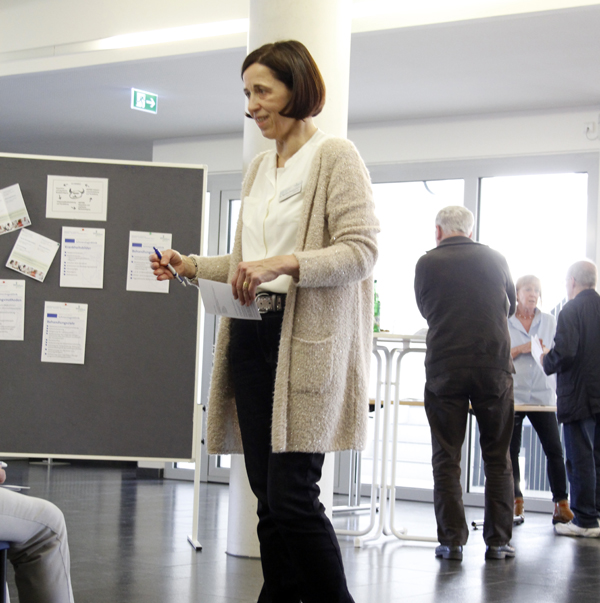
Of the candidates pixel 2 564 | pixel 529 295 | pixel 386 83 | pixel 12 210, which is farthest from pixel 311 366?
pixel 386 83

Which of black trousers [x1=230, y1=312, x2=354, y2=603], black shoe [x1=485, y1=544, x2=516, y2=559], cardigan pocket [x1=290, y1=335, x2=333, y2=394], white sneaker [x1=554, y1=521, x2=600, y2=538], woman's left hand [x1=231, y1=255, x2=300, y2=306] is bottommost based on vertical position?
white sneaker [x1=554, y1=521, x2=600, y2=538]

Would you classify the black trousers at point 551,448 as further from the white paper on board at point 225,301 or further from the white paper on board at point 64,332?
the white paper on board at point 225,301

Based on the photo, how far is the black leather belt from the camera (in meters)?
1.73

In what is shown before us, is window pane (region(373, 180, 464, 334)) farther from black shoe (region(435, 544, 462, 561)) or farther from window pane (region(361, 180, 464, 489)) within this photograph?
black shoe (region(435, 544, 462, 561))

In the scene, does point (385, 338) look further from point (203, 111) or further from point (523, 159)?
point (203, 111)

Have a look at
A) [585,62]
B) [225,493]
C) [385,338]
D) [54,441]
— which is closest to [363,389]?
[54,441]

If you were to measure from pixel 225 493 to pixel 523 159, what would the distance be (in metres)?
3.13

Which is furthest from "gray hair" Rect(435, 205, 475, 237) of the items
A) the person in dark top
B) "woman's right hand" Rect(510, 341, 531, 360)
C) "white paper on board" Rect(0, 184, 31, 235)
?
the person in dark top

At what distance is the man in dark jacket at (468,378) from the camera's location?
352cm

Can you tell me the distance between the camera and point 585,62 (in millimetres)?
4758

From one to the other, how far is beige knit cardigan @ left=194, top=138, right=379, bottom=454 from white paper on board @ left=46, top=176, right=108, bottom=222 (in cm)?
183

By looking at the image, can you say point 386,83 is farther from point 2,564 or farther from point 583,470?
point 2,564

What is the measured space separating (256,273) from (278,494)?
458 millimetres

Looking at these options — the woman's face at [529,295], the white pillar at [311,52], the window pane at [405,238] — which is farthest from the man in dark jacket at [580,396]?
the white pillar at [311,52]
